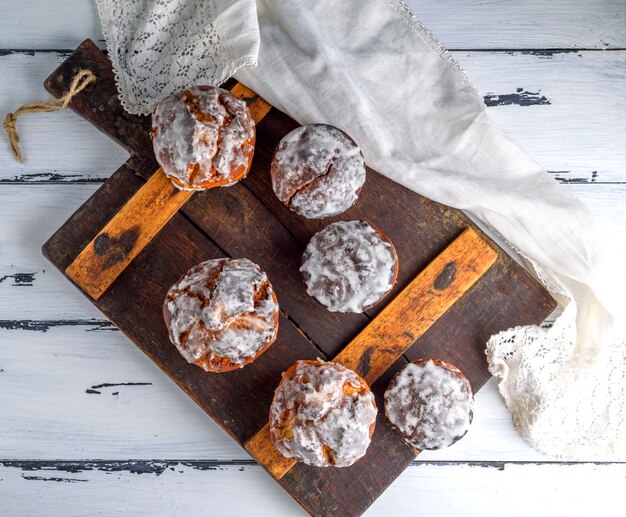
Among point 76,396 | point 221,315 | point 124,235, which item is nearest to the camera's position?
point 221,315

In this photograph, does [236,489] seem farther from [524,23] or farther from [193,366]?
[524,23]

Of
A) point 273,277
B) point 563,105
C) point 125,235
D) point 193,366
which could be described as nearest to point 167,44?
point 125,235

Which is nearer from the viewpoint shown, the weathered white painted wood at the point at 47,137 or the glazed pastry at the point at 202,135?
the glazed pastry at the point at 202,135

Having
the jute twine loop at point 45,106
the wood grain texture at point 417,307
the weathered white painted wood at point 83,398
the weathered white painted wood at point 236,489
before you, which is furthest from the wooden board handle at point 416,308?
the jute twine loop at point 45,106

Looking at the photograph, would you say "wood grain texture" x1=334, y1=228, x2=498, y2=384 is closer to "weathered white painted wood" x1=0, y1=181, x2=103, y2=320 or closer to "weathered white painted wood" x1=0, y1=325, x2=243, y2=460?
"weathered white painted wood" x1=0, y1=325, x2=243, y2=460

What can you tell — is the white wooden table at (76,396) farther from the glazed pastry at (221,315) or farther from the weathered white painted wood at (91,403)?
the glazed pastry at (221,315)
